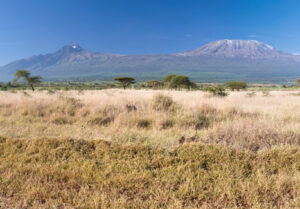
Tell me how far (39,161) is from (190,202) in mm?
2899

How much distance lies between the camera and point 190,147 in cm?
379

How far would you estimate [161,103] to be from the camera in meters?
7.87

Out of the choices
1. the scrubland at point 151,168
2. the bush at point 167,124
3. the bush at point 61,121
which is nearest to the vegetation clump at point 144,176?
the scrubland at point 151,168

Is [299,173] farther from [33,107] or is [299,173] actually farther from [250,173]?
[33,107]

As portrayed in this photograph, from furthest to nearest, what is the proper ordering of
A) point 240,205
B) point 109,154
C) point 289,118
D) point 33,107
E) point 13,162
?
point 33,107 < point 289,118 < point 109,154 < point 13,162 < point 240,205

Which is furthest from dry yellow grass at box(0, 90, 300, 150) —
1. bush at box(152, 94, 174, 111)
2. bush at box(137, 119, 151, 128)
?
bush at box(152, 94, 174, 111)

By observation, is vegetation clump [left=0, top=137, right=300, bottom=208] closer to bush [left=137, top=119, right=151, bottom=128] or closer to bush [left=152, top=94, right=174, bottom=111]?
bush [left=137, top=119, right=151, bottom=128]

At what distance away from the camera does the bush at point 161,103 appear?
7.62 meters

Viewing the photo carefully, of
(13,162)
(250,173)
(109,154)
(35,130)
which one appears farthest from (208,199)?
(35,130)

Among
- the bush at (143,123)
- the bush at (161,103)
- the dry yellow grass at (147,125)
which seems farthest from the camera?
the bush at (161,103)

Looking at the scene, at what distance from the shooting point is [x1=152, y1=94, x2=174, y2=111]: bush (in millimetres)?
7618

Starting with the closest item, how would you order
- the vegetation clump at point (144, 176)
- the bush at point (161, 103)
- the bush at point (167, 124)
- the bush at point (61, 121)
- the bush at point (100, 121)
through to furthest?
1. the vegetation clump at point (144, 176)
2. the bush at point (167, 124)
3. the bush at point (100, 121)
4. the bush at point (61, 121)
5. the bush at point (161, 103)

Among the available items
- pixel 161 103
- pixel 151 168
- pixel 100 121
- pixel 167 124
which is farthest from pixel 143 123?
pixel 151 168

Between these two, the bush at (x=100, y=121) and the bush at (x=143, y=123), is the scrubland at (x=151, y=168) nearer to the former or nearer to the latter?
the bush at (x=143, y=123)
